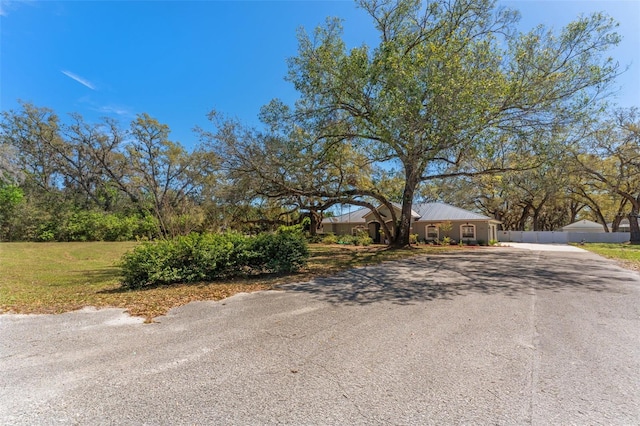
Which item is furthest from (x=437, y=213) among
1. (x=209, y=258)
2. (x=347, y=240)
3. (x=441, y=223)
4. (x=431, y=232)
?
(x=209, y=258)

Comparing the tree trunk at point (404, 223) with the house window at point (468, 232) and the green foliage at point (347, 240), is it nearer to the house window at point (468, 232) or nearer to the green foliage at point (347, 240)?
the green foliage at point (347, 240)

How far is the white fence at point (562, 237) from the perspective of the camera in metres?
35.3

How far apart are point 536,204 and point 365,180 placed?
113ft

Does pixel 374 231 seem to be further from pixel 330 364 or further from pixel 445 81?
pixel 330 364

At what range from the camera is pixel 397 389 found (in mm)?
2906

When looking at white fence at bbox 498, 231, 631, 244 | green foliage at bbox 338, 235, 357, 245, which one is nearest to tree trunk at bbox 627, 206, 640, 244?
white fence at bbox 498, 231, 631, 244

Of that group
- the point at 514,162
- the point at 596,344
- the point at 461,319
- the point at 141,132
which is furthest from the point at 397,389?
the point at 141,132

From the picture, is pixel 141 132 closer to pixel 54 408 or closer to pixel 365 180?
pixel 365 180

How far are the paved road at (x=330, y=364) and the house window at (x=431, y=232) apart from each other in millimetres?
22724

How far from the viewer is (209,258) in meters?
8.03

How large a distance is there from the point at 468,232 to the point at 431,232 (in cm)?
301

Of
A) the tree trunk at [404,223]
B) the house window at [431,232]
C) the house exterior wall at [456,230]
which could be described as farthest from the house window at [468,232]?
the tree trunk at [404,223]

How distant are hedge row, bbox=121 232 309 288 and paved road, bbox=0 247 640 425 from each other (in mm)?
2176

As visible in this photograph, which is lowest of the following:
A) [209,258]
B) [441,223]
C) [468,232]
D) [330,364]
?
[330,364]
